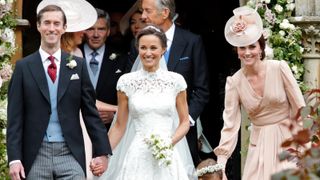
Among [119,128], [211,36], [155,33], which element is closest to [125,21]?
[211,36]

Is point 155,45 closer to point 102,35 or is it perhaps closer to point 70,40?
point 70,40

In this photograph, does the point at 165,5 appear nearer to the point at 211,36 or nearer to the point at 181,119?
the point at 181,119

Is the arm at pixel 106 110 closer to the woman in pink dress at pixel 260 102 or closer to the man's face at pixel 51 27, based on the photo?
the woman in pink dress at pixel 260 102

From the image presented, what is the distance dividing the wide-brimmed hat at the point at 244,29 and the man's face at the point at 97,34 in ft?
5.37

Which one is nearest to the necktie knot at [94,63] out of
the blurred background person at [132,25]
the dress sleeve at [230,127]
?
the blurred background person at [132,25]

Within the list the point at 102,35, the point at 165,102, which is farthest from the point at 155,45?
the point at 102,35

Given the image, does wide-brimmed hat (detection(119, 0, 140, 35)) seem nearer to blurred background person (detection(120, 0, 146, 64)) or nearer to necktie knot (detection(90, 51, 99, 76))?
blurred background person (detection(120, 0, 146, 64))

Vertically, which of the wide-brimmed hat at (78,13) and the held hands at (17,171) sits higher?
the wide-brimmed hat at (78,13)

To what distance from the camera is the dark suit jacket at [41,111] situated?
652 cm

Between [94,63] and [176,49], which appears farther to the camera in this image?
[94,63]

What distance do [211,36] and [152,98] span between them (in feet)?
16.5

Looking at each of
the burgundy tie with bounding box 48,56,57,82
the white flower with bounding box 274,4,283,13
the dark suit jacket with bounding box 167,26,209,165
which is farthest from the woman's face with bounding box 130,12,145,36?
the burgundy tie with bounding box 48,56,57,82

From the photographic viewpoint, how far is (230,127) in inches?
299

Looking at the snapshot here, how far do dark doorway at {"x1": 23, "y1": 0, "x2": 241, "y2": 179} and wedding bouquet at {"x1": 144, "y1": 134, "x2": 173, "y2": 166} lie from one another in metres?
4.43
